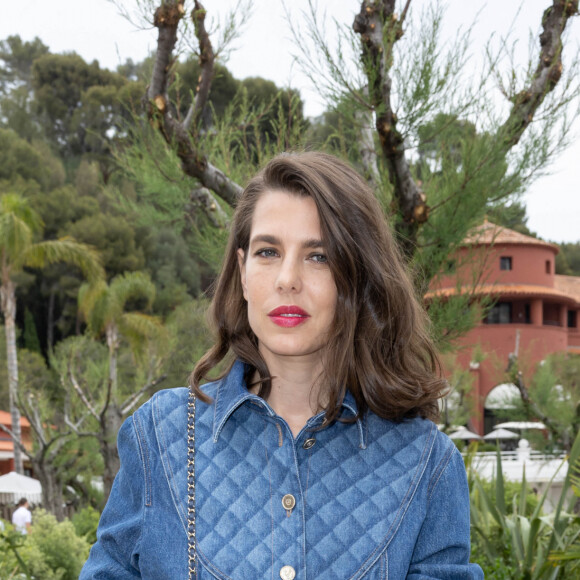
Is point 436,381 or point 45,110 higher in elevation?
point 45,110

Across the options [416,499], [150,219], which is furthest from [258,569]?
[150,219]

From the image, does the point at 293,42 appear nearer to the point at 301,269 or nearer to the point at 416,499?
the point at 301,269

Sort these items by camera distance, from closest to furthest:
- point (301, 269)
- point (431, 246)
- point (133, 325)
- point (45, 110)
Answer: point (301, 269)
point (431, 246)
point (133, 325)
point (45, 110)

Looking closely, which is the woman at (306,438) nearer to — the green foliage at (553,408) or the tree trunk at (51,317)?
the green foliage at (553,408)

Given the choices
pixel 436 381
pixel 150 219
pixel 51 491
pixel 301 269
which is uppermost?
pixel 150 219

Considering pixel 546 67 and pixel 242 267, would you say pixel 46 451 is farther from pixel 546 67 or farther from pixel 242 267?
pixel 242 267

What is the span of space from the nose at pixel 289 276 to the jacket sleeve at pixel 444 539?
47 centimetres

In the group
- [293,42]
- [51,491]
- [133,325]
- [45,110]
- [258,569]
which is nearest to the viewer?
[258,569]

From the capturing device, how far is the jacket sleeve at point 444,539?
153 centimetres

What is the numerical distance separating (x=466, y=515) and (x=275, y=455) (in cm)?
40

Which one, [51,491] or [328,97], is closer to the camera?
[328,97]

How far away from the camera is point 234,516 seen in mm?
1532

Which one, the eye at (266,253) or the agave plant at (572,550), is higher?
the eye at (266,253)

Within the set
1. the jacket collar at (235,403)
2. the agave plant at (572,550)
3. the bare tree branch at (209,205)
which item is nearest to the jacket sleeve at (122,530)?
the jacket collar at (235,403)
